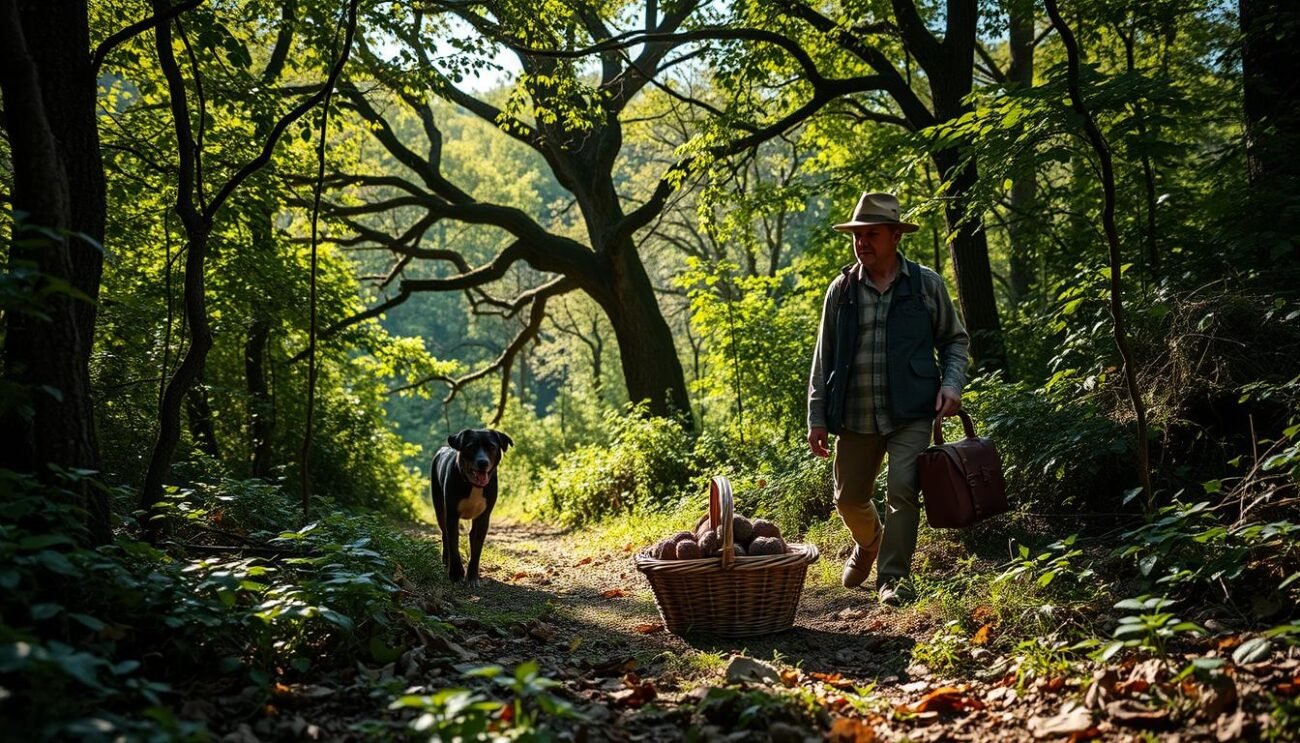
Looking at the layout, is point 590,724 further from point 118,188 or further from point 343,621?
point 118,188

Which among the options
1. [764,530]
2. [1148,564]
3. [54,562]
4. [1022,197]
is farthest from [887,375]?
[1022,197]

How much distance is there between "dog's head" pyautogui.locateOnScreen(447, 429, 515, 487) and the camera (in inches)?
265

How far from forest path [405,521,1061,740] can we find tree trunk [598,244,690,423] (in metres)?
6.55

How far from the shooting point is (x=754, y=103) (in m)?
10.3

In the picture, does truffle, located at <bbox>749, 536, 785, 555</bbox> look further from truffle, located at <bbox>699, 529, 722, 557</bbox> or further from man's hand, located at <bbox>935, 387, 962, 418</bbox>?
man's hand, located at <bbox>935, 387, 962, 418</bbox>

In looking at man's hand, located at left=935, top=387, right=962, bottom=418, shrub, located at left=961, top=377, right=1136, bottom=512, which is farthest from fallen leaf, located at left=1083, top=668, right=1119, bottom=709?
shrub, located at left=961, top=377, right=1136, bottom=512

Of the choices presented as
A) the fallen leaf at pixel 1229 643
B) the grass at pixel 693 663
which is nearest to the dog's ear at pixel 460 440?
the grass at pixel 693 663

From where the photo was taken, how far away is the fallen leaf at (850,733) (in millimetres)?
2799

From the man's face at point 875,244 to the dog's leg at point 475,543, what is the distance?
11.8ft

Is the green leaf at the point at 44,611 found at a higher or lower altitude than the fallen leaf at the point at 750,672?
higher

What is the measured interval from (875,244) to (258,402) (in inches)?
334

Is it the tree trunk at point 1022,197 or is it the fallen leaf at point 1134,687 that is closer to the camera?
the fallen leaf at point 1134,687

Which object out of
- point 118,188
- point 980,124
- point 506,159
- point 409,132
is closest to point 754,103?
point 980,124

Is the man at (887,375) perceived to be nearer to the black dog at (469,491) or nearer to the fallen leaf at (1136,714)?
the fallen leaf at (1136,714)
